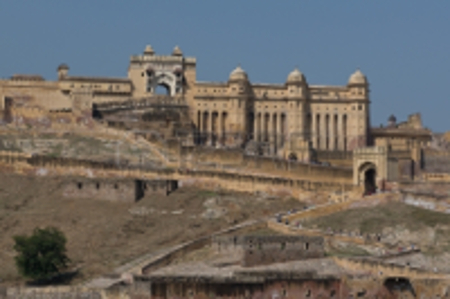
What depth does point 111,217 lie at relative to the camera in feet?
174

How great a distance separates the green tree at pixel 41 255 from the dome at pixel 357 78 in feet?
138

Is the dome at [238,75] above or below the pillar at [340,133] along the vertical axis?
above

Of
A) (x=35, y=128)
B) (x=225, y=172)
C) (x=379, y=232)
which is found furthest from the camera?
(x=35, y=128)

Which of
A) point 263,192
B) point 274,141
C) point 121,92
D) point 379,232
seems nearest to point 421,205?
point 379,232

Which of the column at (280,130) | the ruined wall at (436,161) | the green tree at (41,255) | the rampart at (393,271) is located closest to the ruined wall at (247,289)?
the rampart at (393,271)

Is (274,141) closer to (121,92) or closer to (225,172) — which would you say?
(121,92)

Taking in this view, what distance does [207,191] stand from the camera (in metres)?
59.4

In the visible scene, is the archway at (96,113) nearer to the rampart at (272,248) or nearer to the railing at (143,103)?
the railing at (143,103)

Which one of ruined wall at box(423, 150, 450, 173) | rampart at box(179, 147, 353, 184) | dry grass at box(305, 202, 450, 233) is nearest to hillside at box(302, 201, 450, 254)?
dry grass at box(305, 202, 450, 233)

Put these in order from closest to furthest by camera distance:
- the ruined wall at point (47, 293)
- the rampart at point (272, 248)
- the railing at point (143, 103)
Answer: the ruined wall at point (47, 293), the rampart at point (272, 248), the railing at point (143, 103)

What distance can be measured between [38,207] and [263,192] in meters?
12.8

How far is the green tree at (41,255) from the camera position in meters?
42.9

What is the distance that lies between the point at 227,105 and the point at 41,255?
3729 cm

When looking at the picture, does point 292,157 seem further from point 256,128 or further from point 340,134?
point 340,134
